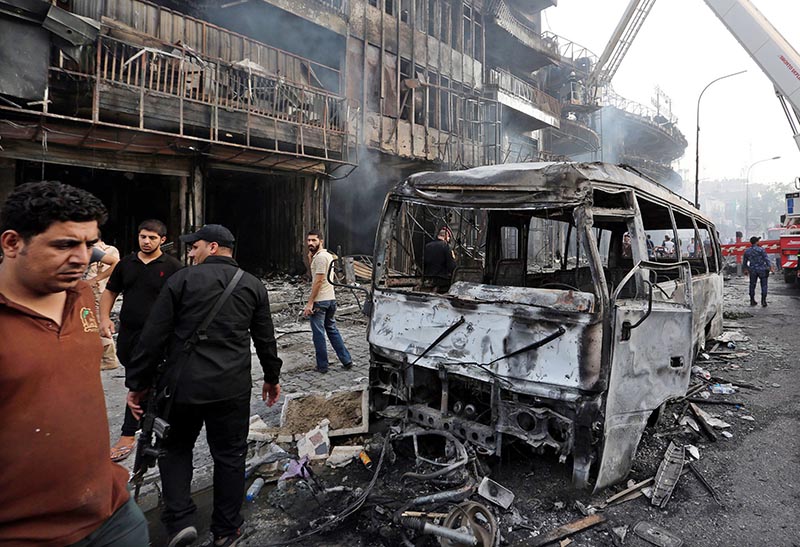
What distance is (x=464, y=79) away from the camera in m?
17.2

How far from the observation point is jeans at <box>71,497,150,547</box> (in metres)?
1.45

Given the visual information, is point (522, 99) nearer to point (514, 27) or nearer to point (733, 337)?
point (514, 27)

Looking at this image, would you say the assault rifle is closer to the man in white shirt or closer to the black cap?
the black cap

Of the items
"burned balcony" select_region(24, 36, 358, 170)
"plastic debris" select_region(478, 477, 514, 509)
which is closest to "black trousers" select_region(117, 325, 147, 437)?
"plastic debris" select_region(478, 477, 514, 509)

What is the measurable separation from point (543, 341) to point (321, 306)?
11.8 feet

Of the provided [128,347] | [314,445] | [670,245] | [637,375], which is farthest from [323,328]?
[670,245]

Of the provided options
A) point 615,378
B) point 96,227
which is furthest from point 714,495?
point 96,227

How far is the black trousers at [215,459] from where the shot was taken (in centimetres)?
253

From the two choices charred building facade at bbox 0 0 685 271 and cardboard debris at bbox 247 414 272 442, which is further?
charred building facade at bbox 0 0 685 271

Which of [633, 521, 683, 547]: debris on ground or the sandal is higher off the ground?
the sandal

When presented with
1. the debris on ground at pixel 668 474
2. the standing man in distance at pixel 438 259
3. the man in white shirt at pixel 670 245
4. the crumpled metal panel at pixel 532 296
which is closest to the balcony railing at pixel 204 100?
the standing man in distance at pixel 438 259

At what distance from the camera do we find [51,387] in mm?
1350

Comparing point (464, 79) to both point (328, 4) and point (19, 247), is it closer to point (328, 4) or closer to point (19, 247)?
point (328, 4)

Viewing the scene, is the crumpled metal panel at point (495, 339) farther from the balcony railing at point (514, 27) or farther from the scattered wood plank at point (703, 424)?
the balcony railing at point (514, 27)
